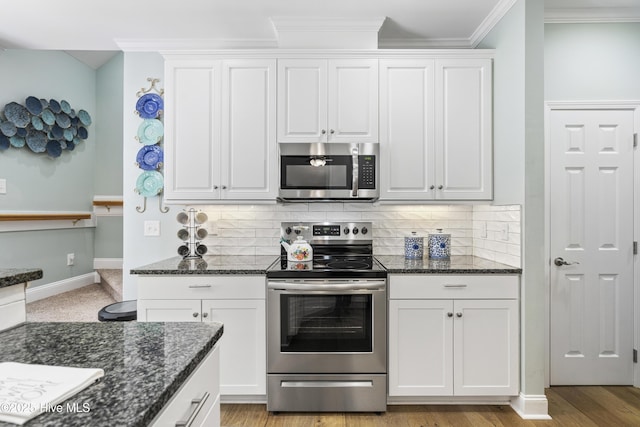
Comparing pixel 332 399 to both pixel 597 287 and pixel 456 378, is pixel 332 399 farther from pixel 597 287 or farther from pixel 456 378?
pixel 597 287

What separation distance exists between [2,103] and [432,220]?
456 cm

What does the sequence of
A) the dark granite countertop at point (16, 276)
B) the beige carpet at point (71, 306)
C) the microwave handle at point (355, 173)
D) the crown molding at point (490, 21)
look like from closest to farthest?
the dark granite countertop at point (16, 276), the crown molding at point (490, 21), the microwave handle at point (355, 173), the beige carpet at point (71, 306)

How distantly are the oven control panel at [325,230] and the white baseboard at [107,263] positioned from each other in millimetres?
3311

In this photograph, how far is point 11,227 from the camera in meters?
3.97

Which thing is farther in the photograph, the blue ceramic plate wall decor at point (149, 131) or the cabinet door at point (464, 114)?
the blue ceramic plate wall decor at point (149, 131)

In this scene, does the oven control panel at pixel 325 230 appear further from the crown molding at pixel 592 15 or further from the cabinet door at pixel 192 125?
the crown molding at pixel 592 15

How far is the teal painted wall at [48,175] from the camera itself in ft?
13.3

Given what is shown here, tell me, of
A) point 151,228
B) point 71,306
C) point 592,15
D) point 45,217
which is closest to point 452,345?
point 151,228

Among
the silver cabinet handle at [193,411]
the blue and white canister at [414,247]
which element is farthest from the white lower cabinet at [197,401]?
the blue and white canister at [414,247]

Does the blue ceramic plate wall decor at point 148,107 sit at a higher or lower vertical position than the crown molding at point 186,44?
lower

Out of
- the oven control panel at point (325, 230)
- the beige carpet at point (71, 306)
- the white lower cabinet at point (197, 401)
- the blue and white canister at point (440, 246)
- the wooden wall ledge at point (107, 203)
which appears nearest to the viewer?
the white lower cabinet at point (197, 401)

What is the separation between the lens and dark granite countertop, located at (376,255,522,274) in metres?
2.41

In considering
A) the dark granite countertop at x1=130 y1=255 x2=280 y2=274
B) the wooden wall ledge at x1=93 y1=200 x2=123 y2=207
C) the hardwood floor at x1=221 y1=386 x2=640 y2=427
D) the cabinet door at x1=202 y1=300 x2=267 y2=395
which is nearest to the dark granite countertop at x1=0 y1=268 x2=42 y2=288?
the dark granite countertop at x1=130 y1=255 x2=280 y2=274

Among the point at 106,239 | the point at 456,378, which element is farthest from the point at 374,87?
the point at 106,239
